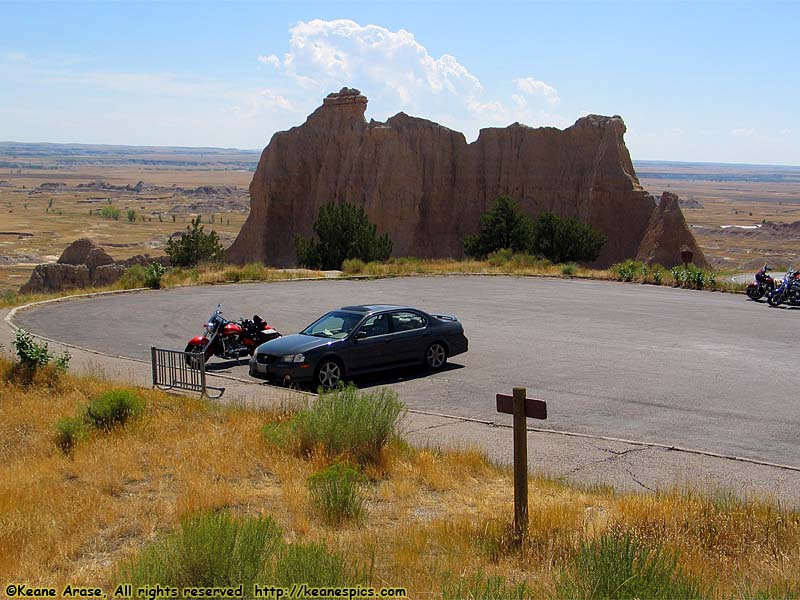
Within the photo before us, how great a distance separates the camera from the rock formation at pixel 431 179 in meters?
55.2

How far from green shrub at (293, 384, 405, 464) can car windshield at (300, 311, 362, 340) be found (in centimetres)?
539

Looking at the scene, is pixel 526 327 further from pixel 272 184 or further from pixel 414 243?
pixel 272 184

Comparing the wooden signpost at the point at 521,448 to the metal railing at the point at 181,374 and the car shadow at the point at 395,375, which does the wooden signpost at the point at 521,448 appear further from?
the car shadow at the point at 395,375

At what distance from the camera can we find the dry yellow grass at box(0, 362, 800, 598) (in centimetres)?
748

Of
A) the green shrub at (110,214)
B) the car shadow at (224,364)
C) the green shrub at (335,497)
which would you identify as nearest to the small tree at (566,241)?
the car shadow at (224,364)

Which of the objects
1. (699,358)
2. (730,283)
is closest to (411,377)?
(699,358)

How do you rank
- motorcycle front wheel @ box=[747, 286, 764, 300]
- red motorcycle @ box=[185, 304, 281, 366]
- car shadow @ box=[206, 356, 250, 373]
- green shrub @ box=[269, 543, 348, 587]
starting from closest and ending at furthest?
green shrub @ box=[269, 543, 348, 587] → car shadow @ box=[206, 356, 250, 373] → red motorcycle @ box=[185, 304, 281, 366] → motorcycle front wheel @ box=[747, 286, 764, 300]

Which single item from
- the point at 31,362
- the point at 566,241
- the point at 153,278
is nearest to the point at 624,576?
the point at 31,362

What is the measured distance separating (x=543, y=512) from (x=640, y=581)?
222 cm

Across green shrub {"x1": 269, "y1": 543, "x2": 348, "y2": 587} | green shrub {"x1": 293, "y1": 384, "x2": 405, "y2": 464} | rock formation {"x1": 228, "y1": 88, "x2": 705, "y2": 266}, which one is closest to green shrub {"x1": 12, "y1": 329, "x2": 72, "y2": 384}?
green shrub {"x1": 293, "y1": 384, "x2": 405, "y2": 464}

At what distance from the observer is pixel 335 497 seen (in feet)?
29.6

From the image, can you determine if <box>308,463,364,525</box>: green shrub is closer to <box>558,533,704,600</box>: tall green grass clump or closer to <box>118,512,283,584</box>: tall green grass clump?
<box>118,512,283,584</box>: tall green grass clump

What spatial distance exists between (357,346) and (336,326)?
2.98 ft

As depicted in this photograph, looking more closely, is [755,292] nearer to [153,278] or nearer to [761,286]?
[761,286]
